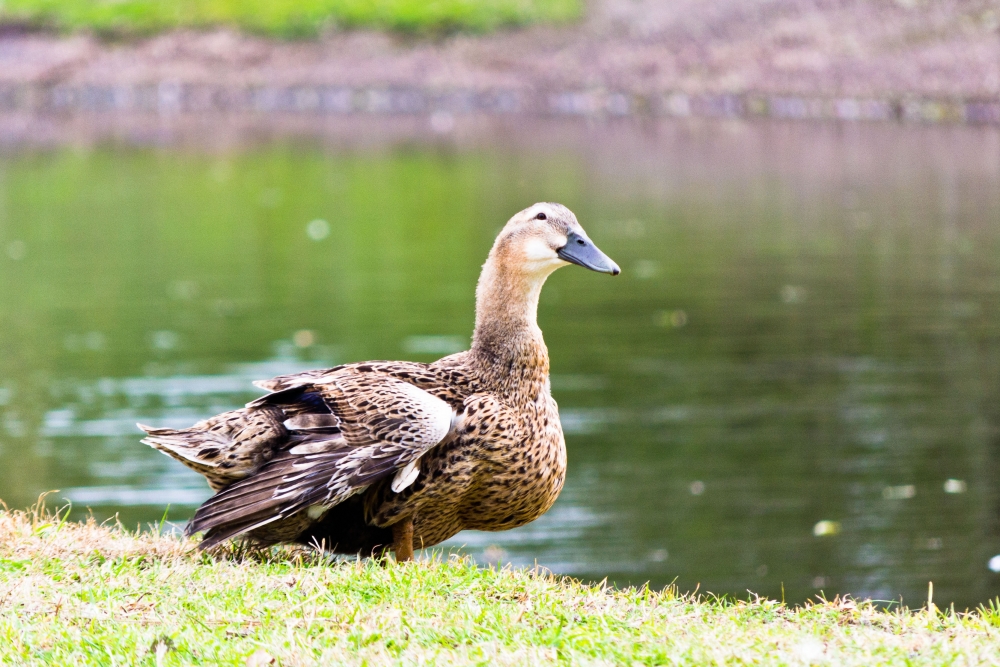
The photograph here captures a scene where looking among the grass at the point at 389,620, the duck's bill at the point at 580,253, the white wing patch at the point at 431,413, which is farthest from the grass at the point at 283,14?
the grass at the point at 389,620

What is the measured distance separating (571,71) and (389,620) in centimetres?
5449

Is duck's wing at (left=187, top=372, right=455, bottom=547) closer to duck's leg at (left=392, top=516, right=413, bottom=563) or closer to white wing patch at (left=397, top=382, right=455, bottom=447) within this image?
white wing patch at (left=397, top=382, right=455, bottom=447)

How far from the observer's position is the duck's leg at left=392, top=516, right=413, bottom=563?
23.1 ft

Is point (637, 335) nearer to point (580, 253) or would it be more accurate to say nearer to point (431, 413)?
point (580, 253)

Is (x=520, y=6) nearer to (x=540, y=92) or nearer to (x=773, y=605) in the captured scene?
(x=540, y=92)

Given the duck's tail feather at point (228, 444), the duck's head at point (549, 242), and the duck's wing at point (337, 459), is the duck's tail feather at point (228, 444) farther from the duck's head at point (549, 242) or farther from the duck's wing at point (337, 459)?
the duck's head at point (549, 242)

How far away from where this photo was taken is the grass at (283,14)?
63.4m

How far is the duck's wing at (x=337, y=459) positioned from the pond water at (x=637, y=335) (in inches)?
227

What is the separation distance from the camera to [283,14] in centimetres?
6594

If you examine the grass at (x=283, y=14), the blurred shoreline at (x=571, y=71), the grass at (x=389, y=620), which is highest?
the grass at (x=283, y=14)

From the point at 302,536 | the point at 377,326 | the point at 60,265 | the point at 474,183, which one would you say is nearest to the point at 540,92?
the point at 474,183

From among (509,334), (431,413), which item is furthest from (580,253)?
(431,413)

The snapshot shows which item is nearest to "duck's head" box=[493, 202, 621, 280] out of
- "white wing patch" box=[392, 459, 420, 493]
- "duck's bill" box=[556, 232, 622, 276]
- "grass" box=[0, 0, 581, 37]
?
"duck's bill" box=[556, 232, 622, 276]

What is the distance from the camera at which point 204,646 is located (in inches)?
209
